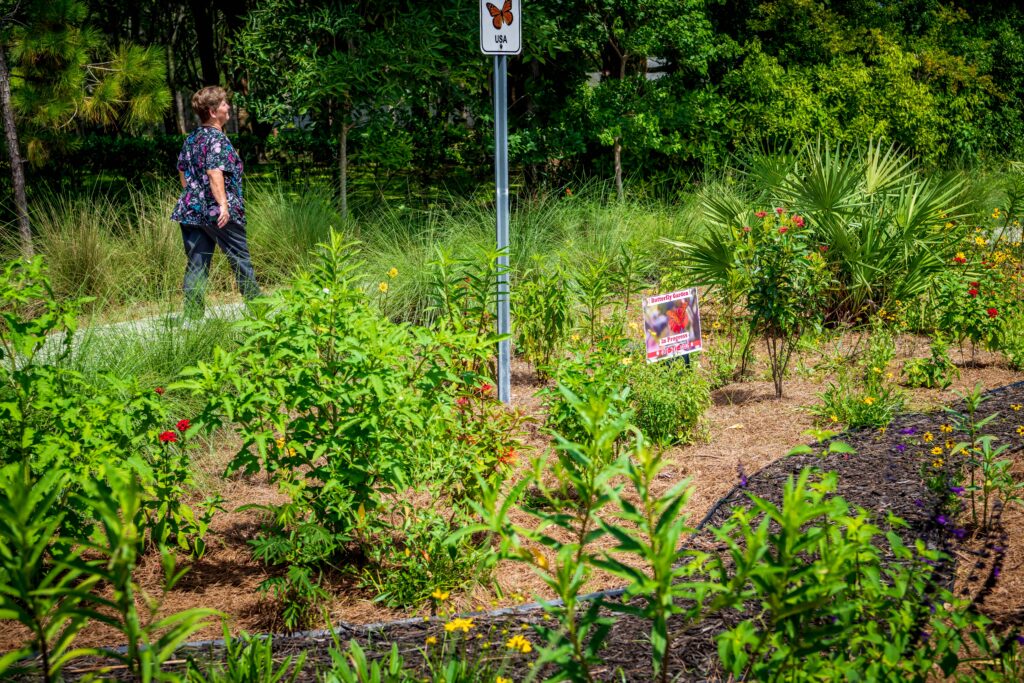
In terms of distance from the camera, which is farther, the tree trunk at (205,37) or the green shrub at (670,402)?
the tree trunk at (205,37)

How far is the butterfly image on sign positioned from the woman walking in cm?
226

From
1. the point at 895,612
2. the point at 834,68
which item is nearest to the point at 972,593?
the point at 895,612

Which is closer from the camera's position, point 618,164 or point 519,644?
point 519,644

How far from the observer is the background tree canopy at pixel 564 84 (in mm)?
8523

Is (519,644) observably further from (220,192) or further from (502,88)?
(220,192)

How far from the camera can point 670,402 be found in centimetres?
427

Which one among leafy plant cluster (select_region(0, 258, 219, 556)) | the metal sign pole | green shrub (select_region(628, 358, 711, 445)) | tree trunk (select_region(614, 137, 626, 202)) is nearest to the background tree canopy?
tree trunk (select_region(614, 137, 626, 202))

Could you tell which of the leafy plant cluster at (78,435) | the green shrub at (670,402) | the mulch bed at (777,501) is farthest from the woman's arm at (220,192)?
the mulch bed at (777,501)

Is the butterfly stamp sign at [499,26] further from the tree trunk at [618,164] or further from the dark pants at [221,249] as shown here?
the tree trunk at [618,164]

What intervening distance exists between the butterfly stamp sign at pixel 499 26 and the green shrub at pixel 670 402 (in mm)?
1808

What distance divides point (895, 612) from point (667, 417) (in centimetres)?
220

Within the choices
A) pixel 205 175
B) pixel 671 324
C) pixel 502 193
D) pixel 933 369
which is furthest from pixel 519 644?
pixel 205 175

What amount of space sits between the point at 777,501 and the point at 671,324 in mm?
1411

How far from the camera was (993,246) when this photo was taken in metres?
7.22
